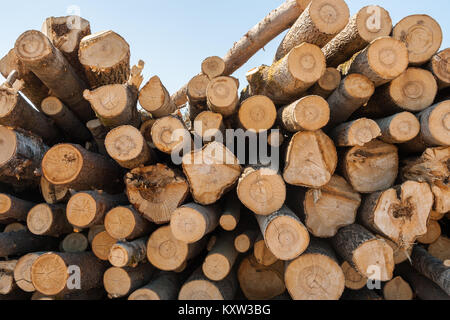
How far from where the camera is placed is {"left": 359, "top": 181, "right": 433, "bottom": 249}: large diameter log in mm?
2162

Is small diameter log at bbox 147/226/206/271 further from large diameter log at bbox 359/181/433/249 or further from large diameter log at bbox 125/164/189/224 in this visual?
large diameter log at bbox 359/181/433/249

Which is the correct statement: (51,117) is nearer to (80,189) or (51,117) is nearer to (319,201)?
(80,189)

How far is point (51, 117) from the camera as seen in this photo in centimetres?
315

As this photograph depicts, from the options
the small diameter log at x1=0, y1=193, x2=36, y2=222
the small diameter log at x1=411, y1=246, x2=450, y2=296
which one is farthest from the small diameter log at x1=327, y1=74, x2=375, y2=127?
the small diameter log at x1=0, y1=193, x2=36, y2=222

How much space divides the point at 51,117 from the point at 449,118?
3810mm

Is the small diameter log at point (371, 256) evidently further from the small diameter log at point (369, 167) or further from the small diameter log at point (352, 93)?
the small diameter log at point (352, 93)

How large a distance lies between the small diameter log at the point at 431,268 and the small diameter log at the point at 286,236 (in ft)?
4.14

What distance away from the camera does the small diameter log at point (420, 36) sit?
8.54ft

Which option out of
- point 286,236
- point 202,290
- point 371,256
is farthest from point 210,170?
point 371,256

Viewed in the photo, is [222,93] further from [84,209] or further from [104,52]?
[84,209]

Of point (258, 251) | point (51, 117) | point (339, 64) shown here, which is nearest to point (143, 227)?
point (258, 251)

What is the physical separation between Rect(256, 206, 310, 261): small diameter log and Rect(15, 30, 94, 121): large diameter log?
2371 millimetres

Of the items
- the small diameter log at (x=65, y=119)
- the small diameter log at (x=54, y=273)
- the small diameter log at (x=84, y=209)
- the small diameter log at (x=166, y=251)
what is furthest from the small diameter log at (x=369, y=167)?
the small diameter log at (x=65, y=119)
